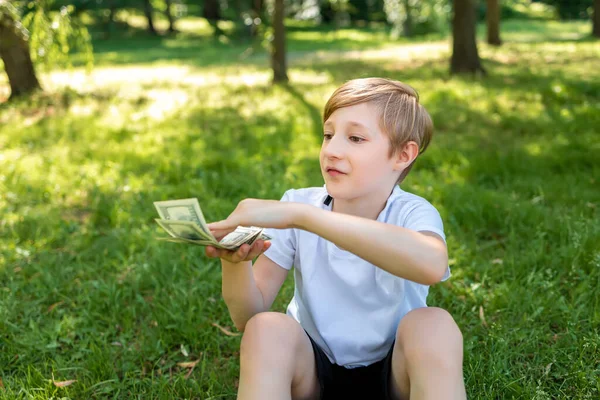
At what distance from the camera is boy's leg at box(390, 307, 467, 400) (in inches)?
67.0

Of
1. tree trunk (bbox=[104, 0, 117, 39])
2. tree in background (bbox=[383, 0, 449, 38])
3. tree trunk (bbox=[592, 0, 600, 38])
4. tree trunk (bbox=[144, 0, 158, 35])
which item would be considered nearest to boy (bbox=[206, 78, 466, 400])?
tree trunk (bbox=[592, 0, 600, 38])

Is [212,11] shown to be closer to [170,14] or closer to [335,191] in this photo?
[170,14]

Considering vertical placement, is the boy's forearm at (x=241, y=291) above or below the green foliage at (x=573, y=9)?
above

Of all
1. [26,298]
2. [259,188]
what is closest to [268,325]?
[26,298]

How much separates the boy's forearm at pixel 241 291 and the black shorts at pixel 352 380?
0.22 metres

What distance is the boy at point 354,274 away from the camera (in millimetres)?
1701

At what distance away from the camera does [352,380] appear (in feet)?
6.73

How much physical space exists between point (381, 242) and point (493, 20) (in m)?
14.8

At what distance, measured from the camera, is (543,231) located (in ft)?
11.6

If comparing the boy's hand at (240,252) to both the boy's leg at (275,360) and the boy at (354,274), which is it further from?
the boy's leg at (275,360)

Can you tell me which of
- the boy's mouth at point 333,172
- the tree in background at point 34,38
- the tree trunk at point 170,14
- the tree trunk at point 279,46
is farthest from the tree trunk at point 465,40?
the tree trunk at point 170,14

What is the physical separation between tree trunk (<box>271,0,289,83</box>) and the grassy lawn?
4.28 ft

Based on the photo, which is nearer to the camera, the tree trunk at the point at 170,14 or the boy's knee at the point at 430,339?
the boy's knee at the point at 430,339

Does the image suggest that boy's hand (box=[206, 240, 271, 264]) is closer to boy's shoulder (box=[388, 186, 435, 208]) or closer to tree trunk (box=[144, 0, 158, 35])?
boy's shoulder (box=[388, 186, 435, 208])
